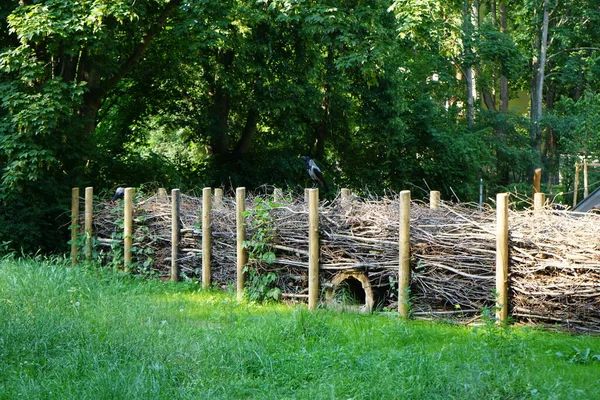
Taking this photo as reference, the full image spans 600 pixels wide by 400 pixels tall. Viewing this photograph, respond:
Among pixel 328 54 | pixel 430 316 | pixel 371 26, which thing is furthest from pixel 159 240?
pixel 328 54

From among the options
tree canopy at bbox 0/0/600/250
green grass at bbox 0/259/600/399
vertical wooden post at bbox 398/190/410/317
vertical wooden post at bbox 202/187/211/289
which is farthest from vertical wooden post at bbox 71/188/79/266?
vertical wooden post at bbox 398/190/410/317

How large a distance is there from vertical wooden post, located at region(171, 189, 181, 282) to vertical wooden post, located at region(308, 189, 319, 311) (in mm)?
2980

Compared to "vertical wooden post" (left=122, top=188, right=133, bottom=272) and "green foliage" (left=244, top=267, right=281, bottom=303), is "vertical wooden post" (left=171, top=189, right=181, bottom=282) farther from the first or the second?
"green foliage" (left=244, top=267, right=281, bottom=303)

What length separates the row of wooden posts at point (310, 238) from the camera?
922 centimetres

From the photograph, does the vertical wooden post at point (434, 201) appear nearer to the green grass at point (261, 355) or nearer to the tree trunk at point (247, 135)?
the green grass at point (261, 355)

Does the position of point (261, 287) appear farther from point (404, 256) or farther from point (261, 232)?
point (404, 256)

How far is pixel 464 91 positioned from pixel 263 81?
50.9 ft

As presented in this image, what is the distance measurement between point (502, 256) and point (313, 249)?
2.45 m

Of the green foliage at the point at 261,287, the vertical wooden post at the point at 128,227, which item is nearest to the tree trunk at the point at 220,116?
the vertical wooden post at the point at 128,227

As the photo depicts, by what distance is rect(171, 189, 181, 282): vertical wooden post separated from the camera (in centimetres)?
1251

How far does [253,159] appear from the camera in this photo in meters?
23.9

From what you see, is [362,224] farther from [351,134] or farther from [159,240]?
[351,134]

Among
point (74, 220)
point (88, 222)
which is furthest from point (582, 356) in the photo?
point (74, 220)

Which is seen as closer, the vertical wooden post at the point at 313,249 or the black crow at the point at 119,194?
the vertical wooden post at the point at 313,249
